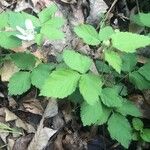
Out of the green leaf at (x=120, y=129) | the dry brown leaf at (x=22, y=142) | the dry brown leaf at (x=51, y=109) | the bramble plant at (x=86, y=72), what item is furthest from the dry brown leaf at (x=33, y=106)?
the green leaf at (x=120, y=129)

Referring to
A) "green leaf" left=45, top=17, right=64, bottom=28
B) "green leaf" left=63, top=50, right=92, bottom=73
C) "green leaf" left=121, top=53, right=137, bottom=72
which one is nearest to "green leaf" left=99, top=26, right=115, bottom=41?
"green leaf" left=63, top=50, right=92, bottom=73

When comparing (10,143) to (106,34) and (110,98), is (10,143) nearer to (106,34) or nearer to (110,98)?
(110,98)

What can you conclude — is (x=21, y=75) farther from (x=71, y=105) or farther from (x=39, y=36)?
(x=71, y=105)

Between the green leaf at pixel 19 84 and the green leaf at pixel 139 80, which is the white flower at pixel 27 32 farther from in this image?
the green leaf at pixel 139 80

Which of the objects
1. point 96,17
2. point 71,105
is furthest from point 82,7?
point 71,105

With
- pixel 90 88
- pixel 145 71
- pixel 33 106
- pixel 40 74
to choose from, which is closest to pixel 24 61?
pixel 40 74
